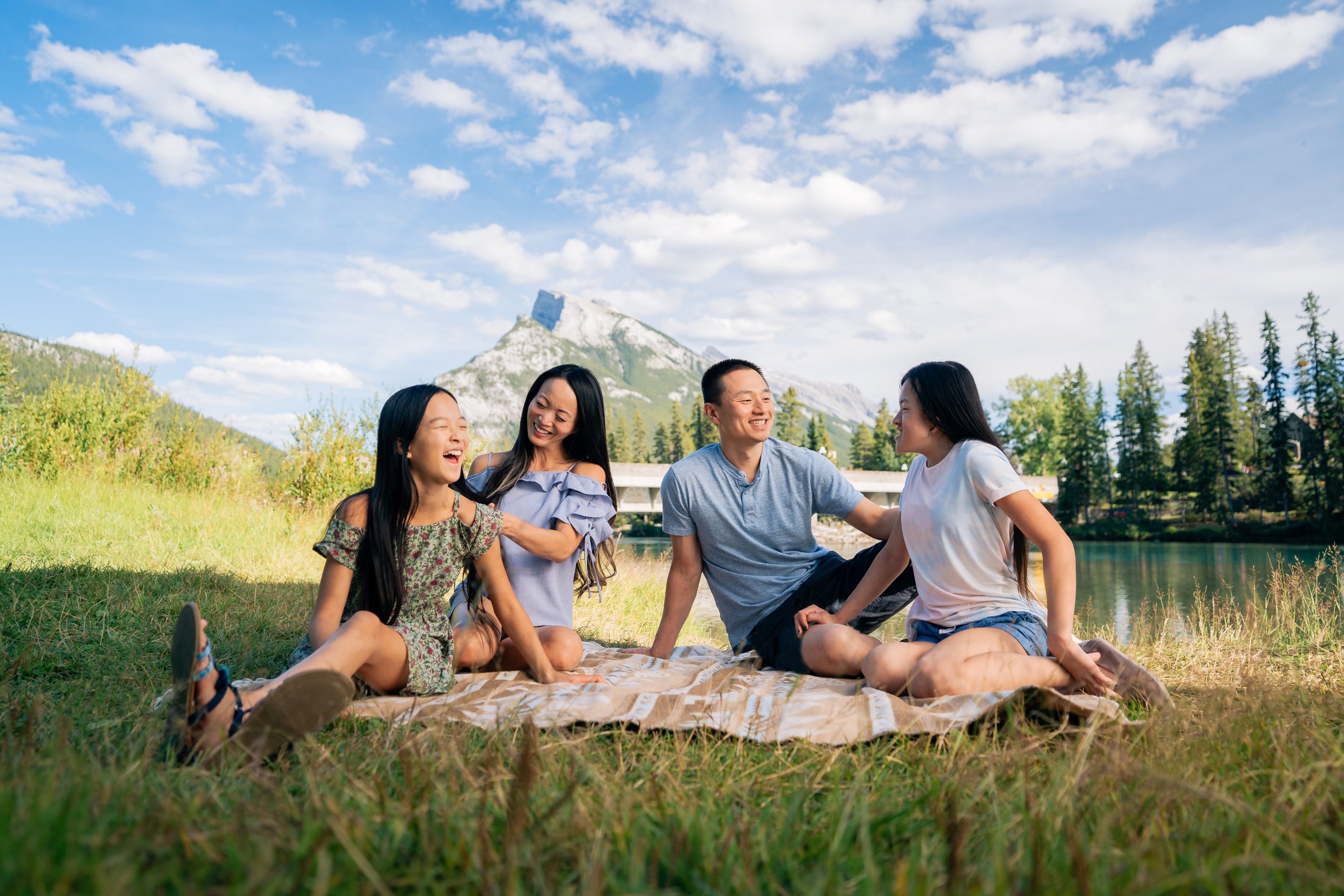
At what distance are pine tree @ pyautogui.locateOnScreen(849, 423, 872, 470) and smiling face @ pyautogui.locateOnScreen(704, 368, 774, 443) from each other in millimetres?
58013

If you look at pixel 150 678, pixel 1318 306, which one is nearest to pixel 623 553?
pixel 150 678

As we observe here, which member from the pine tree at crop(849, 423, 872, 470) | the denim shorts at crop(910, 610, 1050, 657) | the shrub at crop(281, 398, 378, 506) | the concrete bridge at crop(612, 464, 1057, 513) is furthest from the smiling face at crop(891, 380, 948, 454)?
the pine tree at crop(849, 423, 872, 470)

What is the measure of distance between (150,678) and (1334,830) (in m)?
3.80

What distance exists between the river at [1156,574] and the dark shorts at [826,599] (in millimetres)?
3650

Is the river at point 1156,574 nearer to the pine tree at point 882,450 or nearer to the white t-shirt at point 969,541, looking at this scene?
the white t-shirt at point 969,541

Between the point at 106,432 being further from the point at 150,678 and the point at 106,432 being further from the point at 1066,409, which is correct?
the point at 1066,409

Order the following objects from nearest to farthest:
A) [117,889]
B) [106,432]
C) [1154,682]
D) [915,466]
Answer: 1. [117,889]
2. [1154,682]
3. [915,466]
4. [106,432]

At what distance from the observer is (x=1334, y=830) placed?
5.09 feet

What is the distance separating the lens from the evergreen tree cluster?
113ft

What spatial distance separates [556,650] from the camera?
3.54m

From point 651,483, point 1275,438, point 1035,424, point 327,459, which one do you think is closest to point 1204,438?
point 1275,438

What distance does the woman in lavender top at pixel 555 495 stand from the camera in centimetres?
363

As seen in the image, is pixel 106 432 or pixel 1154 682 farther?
pixel 106 432

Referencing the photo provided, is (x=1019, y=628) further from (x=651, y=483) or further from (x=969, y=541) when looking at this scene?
(x=651, y=483)
